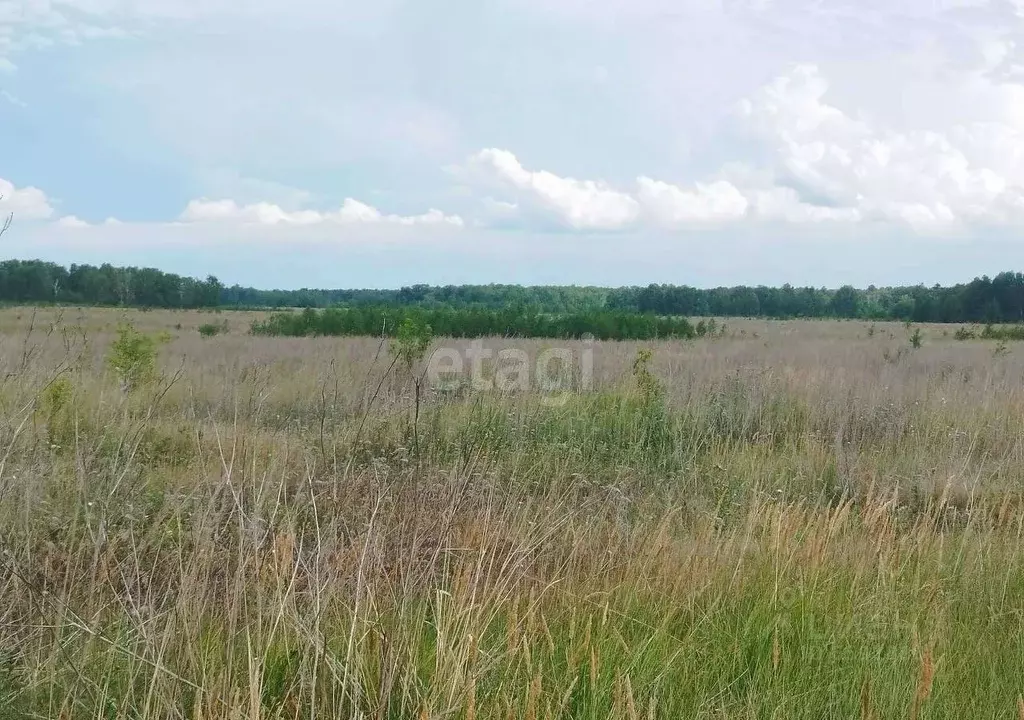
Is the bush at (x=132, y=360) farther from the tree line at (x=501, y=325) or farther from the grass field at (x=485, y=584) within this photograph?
the tree line at (x=501, y=325)

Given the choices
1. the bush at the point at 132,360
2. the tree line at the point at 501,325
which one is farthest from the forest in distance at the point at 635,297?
the bush at the point at 132,360

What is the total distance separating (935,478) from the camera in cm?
502

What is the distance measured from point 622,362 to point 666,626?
9256 millimetres

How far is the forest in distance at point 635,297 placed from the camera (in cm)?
4927

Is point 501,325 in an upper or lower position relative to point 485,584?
upper

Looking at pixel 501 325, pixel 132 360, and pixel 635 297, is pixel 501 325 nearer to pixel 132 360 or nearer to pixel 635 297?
pixel 132 360

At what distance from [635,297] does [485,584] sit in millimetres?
84282

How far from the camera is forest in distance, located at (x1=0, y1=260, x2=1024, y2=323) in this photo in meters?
49.3

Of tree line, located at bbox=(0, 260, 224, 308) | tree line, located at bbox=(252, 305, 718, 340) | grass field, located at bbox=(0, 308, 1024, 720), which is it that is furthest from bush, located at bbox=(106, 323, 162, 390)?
tree line, located at bbox=(0, 260, 224, 308)

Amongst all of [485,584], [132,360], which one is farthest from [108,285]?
[485,584]

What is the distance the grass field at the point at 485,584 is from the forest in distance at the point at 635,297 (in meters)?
41.8

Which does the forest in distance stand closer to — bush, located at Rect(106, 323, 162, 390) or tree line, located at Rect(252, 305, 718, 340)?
tree line, located at Rect(252, 305, 718, 340)

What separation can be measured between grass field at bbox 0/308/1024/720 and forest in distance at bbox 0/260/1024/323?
137 feet

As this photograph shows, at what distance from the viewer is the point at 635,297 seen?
8506 centimetres
